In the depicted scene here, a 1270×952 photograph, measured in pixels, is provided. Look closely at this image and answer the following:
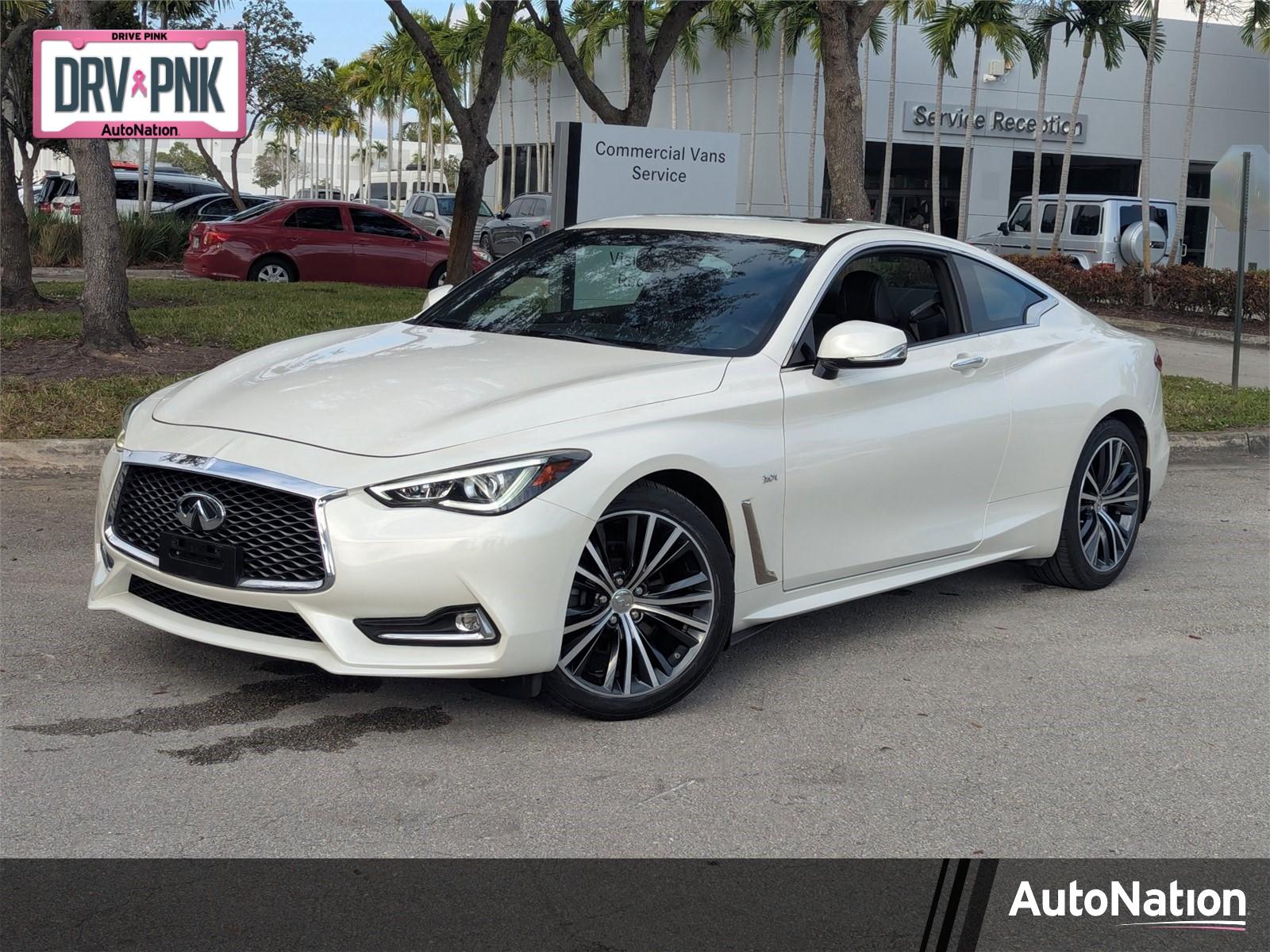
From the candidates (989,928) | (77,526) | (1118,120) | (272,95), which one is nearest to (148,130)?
(77,526)

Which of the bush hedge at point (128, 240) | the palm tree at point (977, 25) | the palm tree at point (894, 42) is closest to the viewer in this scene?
the bush hedge at point (128, 240)

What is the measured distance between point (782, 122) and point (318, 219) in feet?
57.7

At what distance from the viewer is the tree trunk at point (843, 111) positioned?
13125 mm

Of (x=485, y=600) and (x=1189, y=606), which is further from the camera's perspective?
(x=1189, y=606)

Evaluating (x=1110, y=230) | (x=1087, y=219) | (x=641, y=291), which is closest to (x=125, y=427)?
(x=641, y=291)

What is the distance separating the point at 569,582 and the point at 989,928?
5.33ft

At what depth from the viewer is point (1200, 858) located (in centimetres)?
389

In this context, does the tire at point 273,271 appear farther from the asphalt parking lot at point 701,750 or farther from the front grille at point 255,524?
the front grille at point 255,524

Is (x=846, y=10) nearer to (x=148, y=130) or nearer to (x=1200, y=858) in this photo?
(x=148, y=130)

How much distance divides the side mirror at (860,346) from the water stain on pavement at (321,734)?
1.88m

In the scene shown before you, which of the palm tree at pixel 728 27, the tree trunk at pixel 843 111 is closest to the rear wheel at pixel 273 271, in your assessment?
the tree trunk at pixel 843 111

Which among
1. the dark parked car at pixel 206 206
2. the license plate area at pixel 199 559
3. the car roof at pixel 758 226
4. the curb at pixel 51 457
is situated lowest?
the curb at pixel 51 457

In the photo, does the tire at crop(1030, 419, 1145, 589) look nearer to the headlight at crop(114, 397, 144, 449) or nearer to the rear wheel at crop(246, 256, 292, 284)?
the headlight at crop(114, 397, 144, 449)

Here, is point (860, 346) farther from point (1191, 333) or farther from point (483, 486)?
point (1191, 333)
